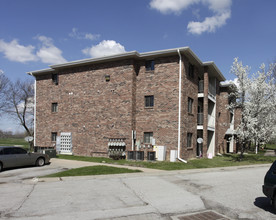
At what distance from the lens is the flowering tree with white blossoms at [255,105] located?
21.0 meters

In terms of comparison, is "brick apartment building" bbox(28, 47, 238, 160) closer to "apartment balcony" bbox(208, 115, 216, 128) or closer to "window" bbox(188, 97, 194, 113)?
"window" bbox(188, 97, 194, 113)

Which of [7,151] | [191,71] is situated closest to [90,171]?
[7,151]

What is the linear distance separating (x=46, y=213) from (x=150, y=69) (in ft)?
48.3

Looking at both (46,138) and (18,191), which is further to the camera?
(46,138)

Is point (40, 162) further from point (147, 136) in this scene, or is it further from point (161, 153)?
point (161, 153)

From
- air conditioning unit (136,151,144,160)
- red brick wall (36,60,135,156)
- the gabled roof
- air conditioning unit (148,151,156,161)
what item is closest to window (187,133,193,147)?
air conditioning unit (148,151,156,161)

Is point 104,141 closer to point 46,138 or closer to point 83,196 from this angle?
point 46,138

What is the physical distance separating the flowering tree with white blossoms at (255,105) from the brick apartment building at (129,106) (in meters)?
2.68

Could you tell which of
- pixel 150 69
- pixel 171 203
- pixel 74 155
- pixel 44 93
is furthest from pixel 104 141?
pixel 171 203

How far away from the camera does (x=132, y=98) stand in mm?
18984

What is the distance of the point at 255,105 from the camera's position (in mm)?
21078

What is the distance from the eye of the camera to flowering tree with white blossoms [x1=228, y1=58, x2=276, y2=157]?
2098cm

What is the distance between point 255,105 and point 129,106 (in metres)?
10.9

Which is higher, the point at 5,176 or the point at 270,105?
the point at 270,105
